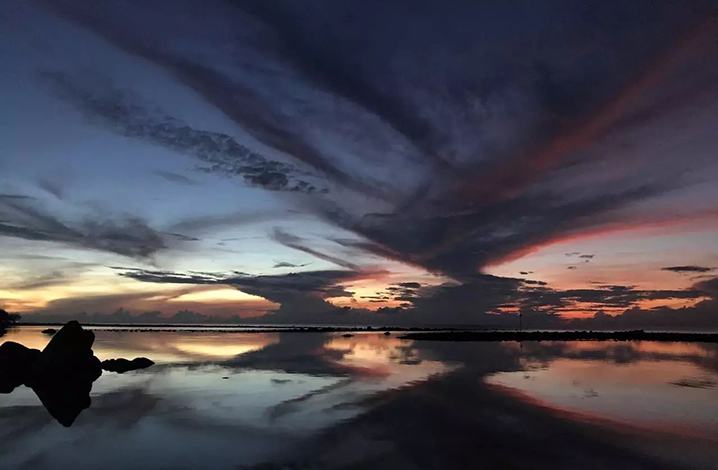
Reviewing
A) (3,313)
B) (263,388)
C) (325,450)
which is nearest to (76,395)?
(263,388)

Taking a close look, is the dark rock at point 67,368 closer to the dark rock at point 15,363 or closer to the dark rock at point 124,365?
the dark rock at point 15,363

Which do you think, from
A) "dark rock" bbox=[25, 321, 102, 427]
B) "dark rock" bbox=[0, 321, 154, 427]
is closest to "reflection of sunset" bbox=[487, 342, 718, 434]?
"dark rock" bbox=[25, 321, 102, 427]

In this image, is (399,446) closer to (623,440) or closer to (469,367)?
(623,440)

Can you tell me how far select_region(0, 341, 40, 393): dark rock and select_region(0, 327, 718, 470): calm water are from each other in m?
5.93

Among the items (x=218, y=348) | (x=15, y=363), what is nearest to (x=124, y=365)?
(x=15, y=363)

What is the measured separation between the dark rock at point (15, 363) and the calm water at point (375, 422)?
5929 millimetres

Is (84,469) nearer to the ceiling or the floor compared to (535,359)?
nearer to the floor

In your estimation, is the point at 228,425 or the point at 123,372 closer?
the point at 228,425

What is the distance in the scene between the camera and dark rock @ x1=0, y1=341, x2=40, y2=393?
129 ft

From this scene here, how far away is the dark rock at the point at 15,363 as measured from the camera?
39312 mm

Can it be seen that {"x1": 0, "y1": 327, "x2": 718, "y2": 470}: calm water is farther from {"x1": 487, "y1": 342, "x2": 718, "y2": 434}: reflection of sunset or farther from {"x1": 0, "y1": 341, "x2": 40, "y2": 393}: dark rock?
{"x1": 0, "y1": 341, "x2": 40, "y2": 393}: dark rock

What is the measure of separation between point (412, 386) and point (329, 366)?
1515cm

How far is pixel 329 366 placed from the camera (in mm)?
47562

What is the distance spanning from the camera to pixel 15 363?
4078 cm
